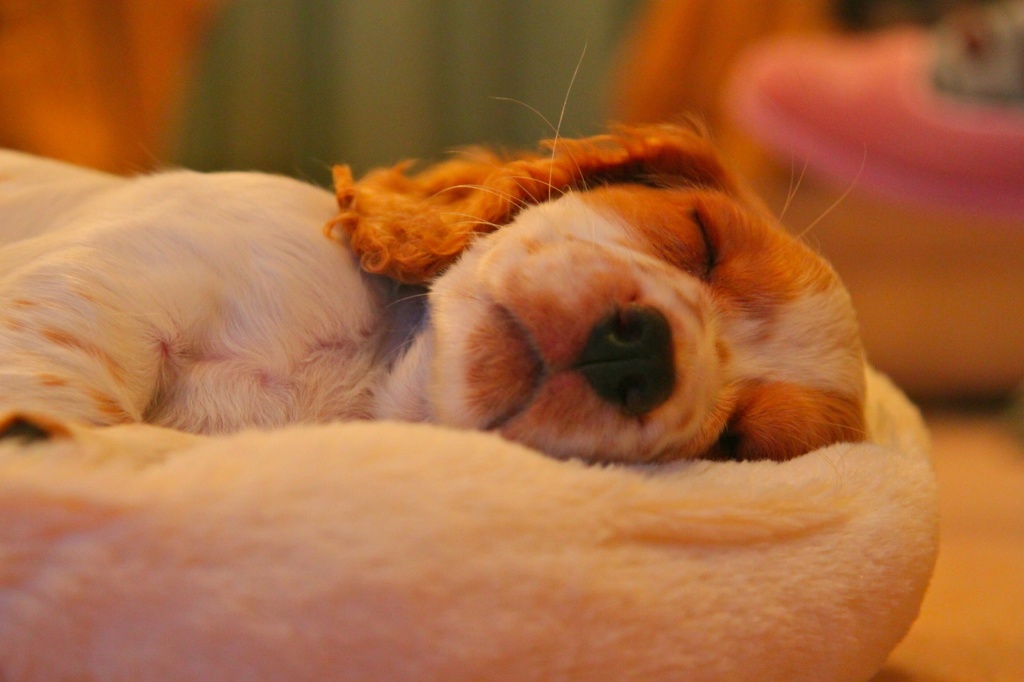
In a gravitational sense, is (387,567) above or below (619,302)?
below

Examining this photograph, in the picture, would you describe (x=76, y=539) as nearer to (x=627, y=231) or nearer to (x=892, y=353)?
(x=627, y=231)

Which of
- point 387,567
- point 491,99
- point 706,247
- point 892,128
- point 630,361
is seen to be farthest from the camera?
point 491,99

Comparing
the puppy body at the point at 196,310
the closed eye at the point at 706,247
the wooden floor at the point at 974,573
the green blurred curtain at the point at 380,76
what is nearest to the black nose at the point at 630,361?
the closed eye at the point at 706,247

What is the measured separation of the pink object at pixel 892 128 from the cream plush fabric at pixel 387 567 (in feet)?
8.35

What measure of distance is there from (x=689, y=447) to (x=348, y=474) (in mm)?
506

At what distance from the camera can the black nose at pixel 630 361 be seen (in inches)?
42.6

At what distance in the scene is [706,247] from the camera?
4.58 feet

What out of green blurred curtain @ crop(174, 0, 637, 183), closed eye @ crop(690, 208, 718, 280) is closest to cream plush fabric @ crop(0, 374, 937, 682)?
closed eye @ crop(690, 208, 718, 280)

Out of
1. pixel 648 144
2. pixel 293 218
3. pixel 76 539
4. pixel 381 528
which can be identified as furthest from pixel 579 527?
pixel 648 144

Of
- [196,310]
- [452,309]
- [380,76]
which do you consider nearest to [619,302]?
[452,309]

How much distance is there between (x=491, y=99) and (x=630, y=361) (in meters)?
4.02

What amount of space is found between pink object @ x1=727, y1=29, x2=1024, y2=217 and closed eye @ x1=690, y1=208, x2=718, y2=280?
208cm

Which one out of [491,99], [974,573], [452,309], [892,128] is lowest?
[974,573]

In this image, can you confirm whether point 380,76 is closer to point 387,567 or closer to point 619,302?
point 619,302
